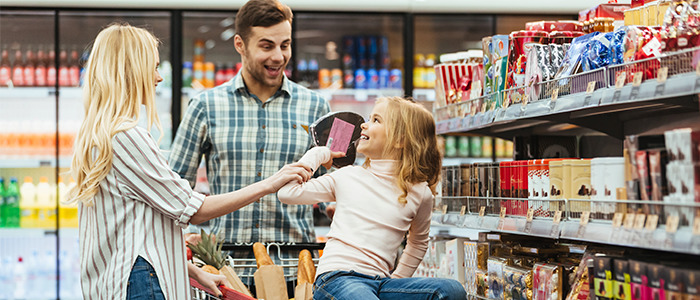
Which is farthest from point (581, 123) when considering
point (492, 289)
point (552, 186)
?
point (492, 289)

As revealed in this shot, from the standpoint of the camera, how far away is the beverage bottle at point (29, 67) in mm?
5289

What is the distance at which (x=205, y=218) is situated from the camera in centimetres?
190

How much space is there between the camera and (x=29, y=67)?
532 centimetres

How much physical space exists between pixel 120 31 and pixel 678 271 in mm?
1428

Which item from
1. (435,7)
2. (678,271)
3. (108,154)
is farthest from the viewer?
(435,7)

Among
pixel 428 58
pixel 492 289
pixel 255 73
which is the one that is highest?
pixel 428 58

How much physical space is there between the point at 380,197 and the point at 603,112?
70cm

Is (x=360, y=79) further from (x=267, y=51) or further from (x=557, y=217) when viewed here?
(x=557, y=217)

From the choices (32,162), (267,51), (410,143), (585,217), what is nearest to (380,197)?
(410,143)

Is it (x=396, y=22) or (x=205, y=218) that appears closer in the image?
(x=205, y=218)

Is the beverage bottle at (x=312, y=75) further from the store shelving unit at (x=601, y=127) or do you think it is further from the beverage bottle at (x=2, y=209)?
the store shelving unit at (x=601, y=127)

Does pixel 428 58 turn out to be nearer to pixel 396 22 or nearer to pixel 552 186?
pixel 396 22

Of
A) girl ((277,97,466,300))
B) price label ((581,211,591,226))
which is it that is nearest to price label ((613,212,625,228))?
price label ((581,211,591,226))

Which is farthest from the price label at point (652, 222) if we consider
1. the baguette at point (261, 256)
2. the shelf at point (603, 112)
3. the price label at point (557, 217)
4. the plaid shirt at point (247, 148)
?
the plaid shirt at point (247, 148)
